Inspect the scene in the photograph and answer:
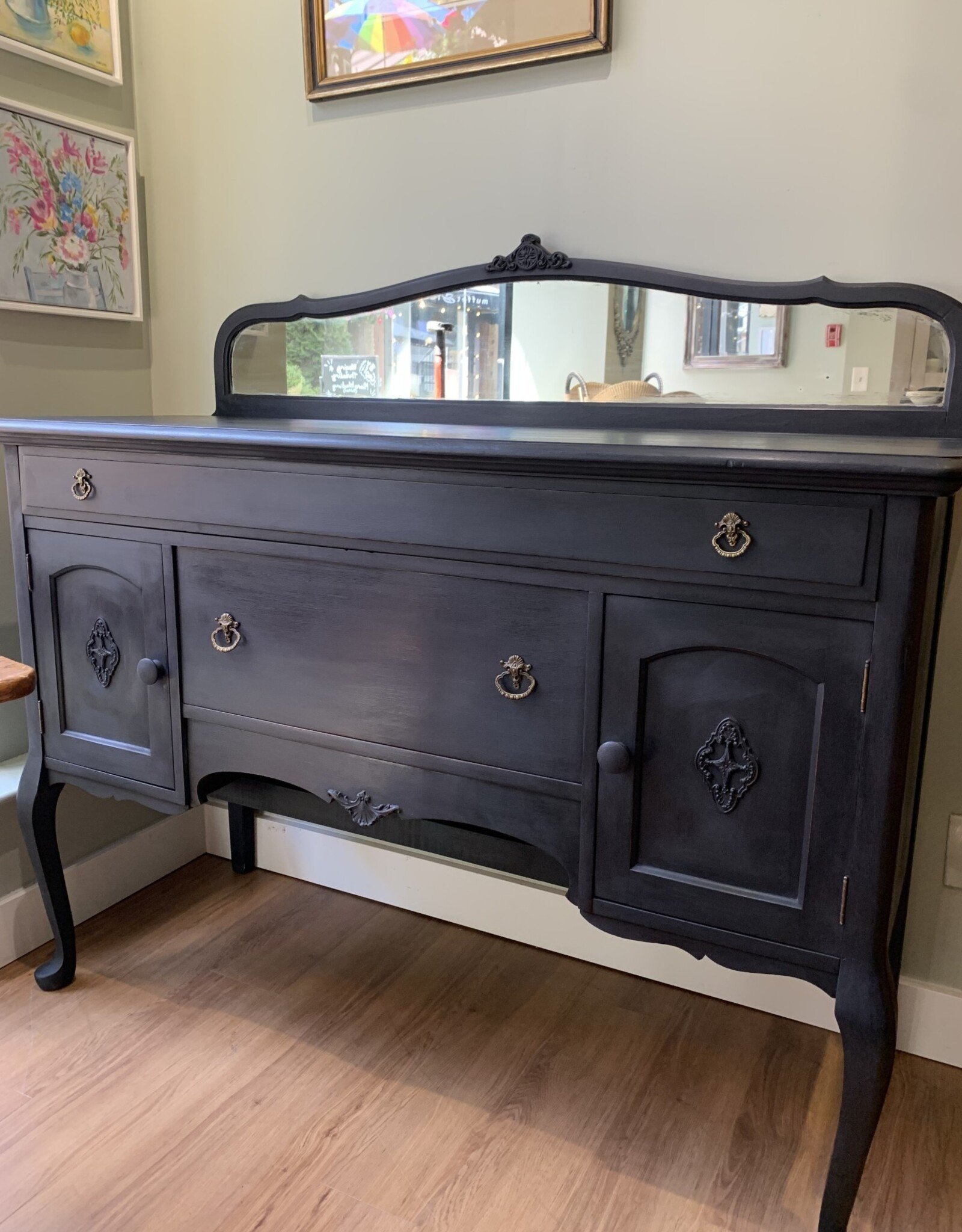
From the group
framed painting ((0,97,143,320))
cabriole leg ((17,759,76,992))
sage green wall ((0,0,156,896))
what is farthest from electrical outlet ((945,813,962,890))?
framed painting ((0,97,143,320))

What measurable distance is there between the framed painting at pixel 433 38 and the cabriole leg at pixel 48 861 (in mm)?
1352

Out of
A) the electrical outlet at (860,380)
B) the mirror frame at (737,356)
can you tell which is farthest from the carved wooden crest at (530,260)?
the electrical outlet at (860,380)

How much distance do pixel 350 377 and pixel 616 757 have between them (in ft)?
3.31

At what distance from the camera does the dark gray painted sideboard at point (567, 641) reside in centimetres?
104

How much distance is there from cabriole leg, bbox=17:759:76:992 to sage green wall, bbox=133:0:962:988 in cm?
87

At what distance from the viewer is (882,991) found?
3.56ft

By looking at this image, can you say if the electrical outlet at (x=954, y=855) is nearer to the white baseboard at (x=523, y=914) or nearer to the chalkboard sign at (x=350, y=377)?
the white baseboard at (x=523, y=914)

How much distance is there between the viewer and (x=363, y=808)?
54.1 inches

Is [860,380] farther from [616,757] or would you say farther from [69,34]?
[69,34]

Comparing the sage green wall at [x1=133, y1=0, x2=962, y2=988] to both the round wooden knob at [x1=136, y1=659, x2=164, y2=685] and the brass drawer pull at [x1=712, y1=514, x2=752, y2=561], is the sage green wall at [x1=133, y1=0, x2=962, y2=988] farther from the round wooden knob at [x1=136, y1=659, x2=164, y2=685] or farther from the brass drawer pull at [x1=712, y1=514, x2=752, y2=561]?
the round wooden knob at [x1=136, y1=659, x2=164, y2=685]

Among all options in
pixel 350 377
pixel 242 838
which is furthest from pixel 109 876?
pixel 350 377

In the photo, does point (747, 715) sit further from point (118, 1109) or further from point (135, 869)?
point (135, 869)

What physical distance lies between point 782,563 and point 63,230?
1581 millimetres

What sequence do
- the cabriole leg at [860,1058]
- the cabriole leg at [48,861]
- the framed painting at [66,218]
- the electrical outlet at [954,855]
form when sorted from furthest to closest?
the framed painting at [66,218] → the cabriole leg at [48,861] → the electrical outlet at [954,855] → the cabriole leg at [860,1058]
